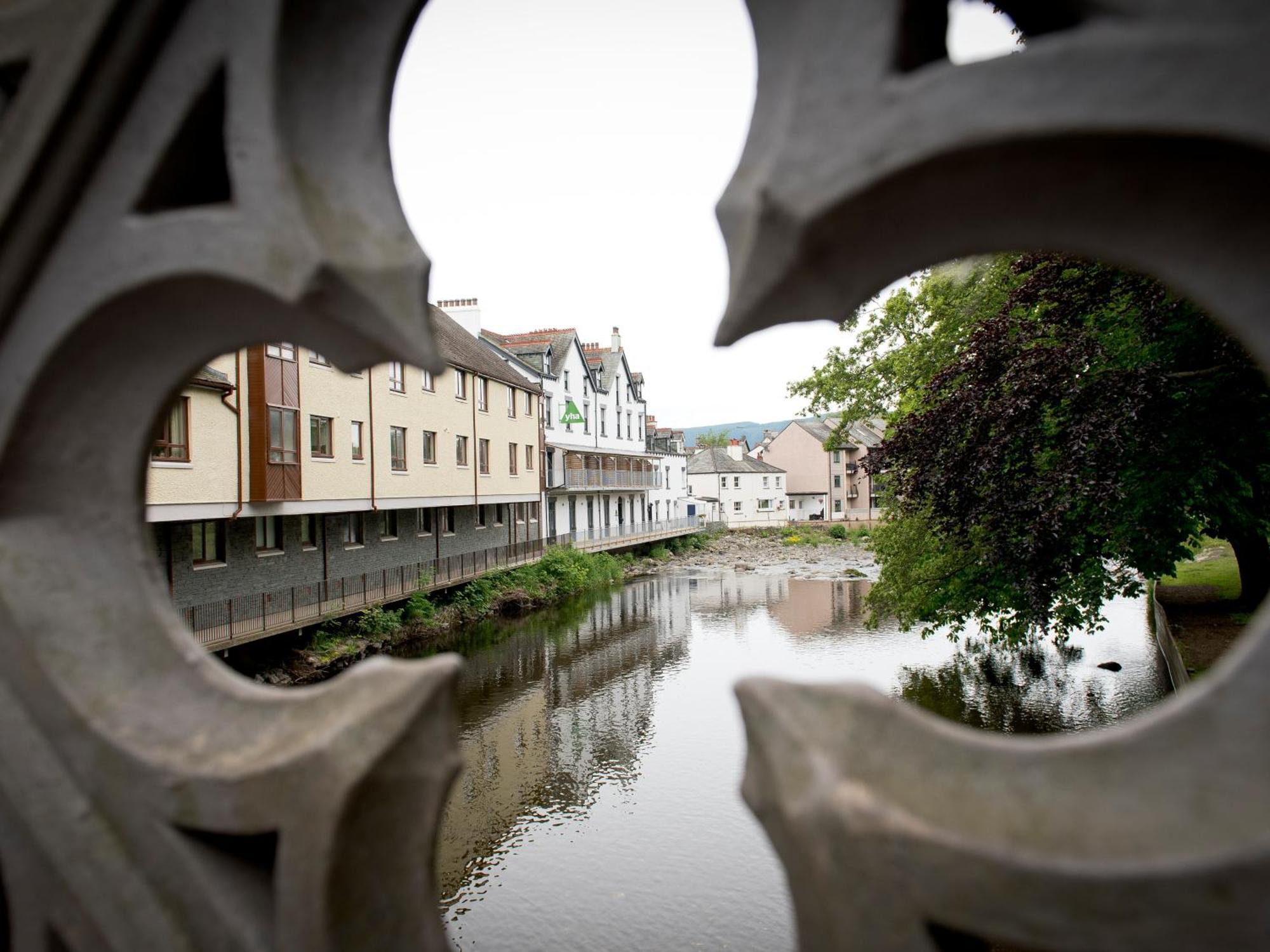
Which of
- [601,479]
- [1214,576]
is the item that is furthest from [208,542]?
[601,479]

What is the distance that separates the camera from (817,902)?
4.16ft

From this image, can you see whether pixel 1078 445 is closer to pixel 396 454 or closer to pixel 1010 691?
pixel 1010 691

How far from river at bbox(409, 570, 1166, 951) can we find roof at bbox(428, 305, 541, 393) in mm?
8890

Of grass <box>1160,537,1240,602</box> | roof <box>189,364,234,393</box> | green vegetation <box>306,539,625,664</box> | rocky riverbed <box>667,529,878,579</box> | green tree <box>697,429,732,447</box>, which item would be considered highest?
green tree <box>697,429,732,447</box>

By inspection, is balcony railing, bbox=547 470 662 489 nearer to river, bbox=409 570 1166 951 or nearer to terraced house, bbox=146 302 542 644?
terraced house, bbox=146 302 542 644

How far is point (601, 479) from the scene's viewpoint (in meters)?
45.0

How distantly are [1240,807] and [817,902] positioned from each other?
568 millimetres

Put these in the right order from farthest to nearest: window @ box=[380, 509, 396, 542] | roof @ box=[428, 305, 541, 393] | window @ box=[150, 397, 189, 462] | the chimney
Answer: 1. the chimney
2. roof @ box=[428, 305, 541, 393]
3. window @ box=[380, 509, 396, 542]
4. window @ box=[150, 397, 189, 462]

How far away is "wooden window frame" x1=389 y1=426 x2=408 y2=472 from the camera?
23.8m

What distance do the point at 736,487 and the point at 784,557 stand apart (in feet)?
76.8

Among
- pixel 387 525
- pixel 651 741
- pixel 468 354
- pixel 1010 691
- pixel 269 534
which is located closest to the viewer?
pixel 651 741

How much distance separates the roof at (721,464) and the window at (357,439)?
5302 cm

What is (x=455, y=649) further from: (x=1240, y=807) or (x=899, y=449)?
(x=1240, y=807)

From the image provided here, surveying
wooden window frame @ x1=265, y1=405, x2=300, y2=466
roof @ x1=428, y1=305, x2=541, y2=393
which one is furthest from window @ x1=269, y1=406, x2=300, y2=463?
roof @ x1=428, y1=305, x2=541, y2=393
